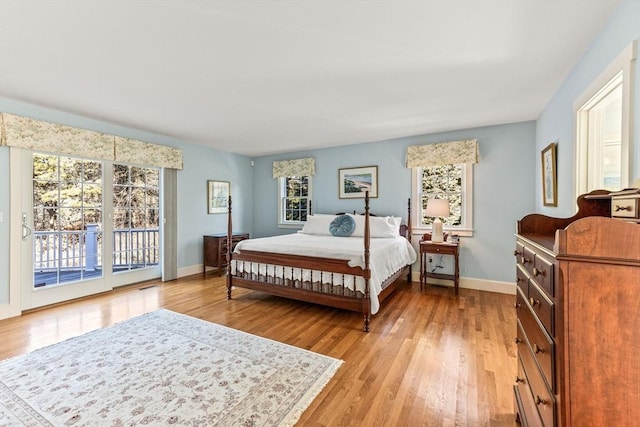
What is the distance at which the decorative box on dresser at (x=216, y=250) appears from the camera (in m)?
5.11

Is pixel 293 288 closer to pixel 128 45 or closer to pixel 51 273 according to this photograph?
pixel 128 45

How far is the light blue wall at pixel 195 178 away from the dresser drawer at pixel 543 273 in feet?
16.3

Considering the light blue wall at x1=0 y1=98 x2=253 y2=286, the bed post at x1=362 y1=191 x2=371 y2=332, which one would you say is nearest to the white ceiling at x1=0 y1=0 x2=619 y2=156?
the light blue wall at x1=0 y1=98 x2=253 y2=286

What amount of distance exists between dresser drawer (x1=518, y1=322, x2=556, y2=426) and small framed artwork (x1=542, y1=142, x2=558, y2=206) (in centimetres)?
219

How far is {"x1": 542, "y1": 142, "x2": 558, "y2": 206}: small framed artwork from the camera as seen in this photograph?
2.87 m

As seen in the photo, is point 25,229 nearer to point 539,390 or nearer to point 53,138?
point 53,138

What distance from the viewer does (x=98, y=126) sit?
394 centimetres

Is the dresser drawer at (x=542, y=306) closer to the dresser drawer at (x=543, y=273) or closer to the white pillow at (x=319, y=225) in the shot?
the dresser drawer at (x=543, y=273)

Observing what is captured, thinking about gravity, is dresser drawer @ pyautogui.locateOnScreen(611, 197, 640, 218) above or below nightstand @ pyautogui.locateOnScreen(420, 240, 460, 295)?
above

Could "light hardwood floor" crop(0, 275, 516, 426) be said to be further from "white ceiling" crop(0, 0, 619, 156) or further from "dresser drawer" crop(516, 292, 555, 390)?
"white ceiling" crop(0, 0, 619, 156)

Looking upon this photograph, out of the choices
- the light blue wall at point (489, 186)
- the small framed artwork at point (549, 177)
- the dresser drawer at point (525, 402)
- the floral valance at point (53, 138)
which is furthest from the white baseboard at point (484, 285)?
the floral valance at point (53, 138)

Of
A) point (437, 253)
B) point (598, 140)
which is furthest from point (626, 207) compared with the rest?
point (437, 253)

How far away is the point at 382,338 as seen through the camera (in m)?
2.70

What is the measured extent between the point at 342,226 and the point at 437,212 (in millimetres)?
1455
